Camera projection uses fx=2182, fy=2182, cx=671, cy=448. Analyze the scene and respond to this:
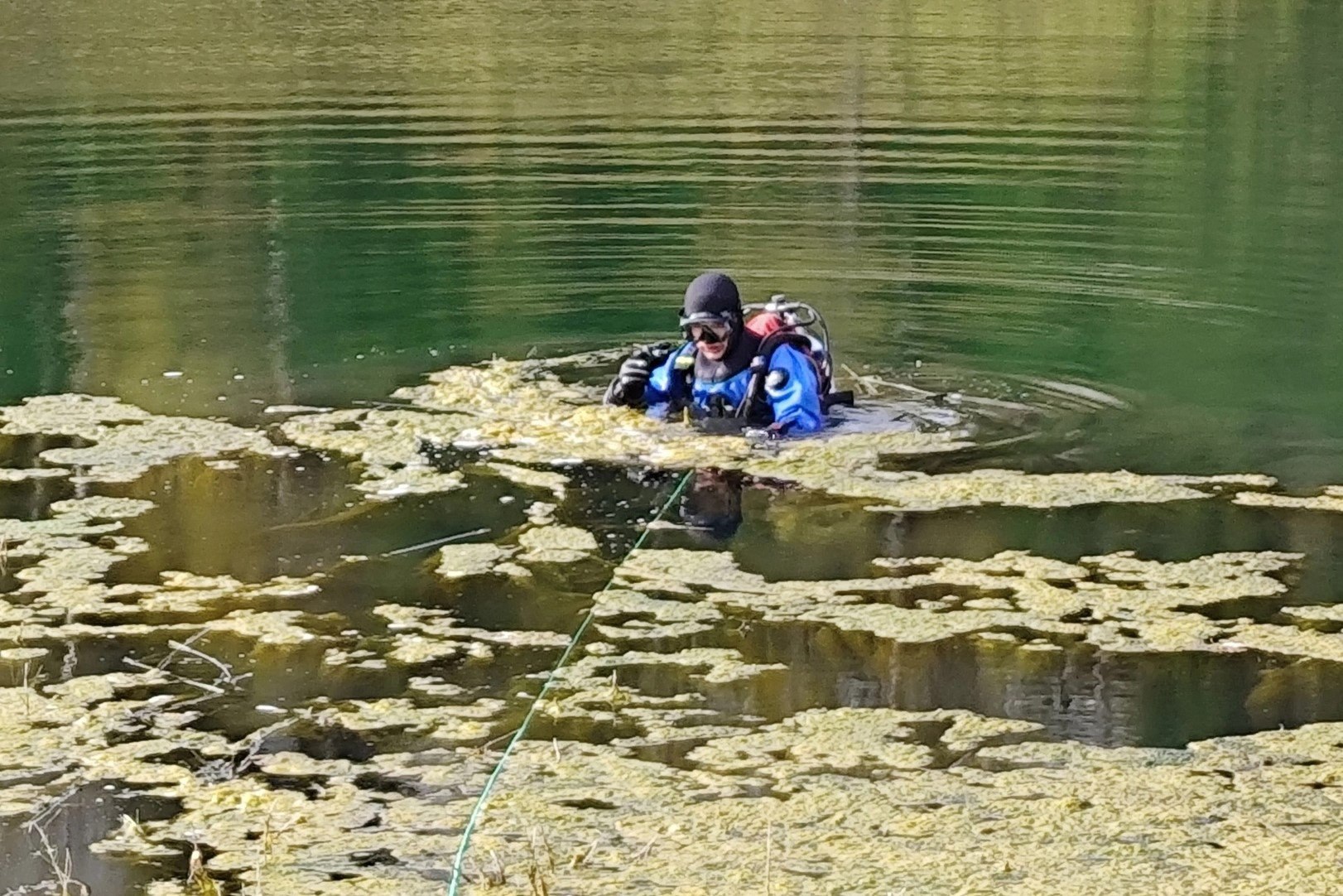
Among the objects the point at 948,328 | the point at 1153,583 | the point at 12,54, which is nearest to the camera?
the point at 1153,583

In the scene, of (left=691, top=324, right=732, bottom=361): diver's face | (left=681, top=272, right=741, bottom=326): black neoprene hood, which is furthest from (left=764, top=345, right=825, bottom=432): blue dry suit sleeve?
(left=681, top=272, right=741, bottom=326): black neoprene hood

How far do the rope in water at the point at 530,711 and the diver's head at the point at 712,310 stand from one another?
0.79m

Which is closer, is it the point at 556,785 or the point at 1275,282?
the point at 556,785

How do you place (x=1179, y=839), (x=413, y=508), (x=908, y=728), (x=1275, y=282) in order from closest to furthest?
(x=1179, y=839), (x=908, y=728), (x=413, y=508), (x=1275, y=282)

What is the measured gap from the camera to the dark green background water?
41.5 feet

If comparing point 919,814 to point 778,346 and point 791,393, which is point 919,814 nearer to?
point 791,393

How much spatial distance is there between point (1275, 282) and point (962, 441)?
18.8 feet

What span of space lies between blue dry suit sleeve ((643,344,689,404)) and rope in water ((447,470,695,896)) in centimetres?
103

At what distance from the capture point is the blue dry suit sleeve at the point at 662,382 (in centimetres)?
1070

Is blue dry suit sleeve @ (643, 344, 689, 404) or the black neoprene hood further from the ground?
the black neoprene hood

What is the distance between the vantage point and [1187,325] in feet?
45.5

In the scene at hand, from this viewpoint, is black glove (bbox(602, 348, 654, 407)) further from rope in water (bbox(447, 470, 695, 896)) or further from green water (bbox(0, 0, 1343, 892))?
green water (bbox(0, 0, 1343, 892))

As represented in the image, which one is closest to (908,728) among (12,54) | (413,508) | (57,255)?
(413,508)

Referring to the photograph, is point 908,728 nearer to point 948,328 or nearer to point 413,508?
point 413,508
